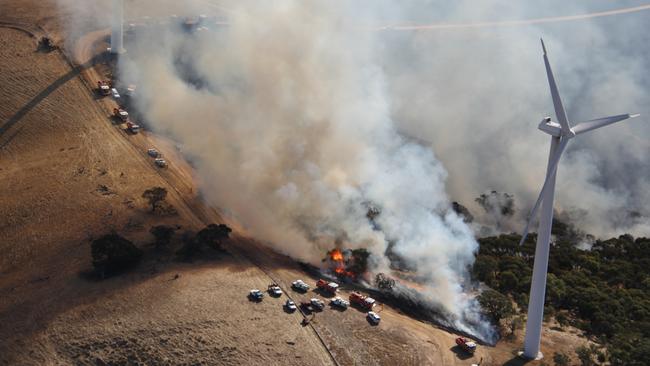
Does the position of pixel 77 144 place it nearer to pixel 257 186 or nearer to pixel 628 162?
pixel 257 186

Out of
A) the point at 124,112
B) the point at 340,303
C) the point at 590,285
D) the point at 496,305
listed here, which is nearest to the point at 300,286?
the point at 340,303

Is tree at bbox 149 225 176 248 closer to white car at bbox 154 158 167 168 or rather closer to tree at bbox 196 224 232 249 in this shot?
tree at bbox 196 224 232 249

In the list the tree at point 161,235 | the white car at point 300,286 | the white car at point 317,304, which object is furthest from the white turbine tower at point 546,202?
the tree at point 161,235

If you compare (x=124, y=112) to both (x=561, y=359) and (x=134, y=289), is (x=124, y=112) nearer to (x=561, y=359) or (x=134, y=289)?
(x=134, y=289)

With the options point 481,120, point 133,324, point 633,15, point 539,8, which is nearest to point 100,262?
point 133,324

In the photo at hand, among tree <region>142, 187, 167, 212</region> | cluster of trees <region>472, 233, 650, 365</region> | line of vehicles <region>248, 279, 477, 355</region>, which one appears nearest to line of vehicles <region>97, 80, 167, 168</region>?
tree <region>142, 187, 167, 212</region>

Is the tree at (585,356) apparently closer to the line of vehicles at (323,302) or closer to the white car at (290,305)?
the line of vehicles at (323,302)
